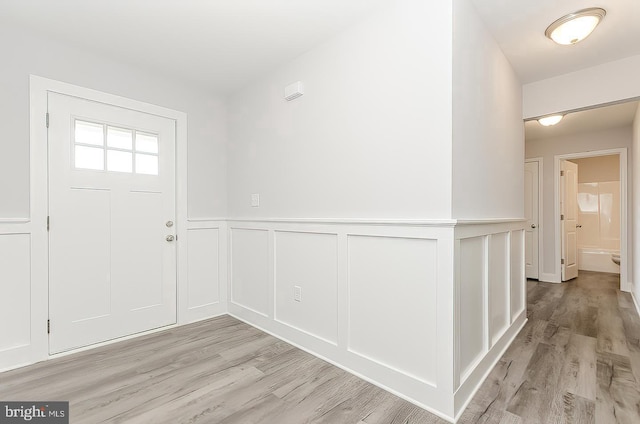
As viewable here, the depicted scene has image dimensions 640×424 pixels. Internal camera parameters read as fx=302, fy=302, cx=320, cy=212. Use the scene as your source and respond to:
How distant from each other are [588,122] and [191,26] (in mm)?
5087

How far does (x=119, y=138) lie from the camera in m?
2.65

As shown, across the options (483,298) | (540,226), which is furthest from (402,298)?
(540,226)

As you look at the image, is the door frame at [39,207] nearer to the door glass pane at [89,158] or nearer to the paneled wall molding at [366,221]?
the door glass pane at [89,158]

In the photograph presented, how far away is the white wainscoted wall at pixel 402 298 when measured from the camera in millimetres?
1652

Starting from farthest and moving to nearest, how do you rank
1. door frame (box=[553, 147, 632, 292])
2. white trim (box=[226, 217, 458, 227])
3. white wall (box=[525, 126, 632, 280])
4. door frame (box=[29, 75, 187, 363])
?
white wall (box=[525, 126, 632, 280]) → door frame (box=[553, 147, 632, 292]) → door frame (box=[29, 75, 187, 363]) → white trim (box=[226, 217, 458, 227])

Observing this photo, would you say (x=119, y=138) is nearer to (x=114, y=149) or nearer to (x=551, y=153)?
(x=114, y=149)

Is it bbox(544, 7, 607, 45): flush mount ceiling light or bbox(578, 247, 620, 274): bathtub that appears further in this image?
bbox(578, 247, 620, 274): bathtub

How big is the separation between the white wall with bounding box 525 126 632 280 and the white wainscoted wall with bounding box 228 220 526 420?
2.76 metres

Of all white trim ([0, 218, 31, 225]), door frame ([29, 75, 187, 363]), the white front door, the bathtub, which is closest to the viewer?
white trim ([0, 218, 31, 225])

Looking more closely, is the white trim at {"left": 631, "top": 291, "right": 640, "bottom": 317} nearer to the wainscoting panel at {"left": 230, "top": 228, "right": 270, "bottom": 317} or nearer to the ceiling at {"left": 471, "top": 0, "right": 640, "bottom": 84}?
the ceiling at {"left": 471, "top": 0, "right": 640, "bottom": 84}

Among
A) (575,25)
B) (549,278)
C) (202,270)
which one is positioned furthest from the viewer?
(549,278)

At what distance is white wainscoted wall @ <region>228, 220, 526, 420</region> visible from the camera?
1.65 m

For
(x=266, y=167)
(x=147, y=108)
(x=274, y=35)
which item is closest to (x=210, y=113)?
(x=147, y=108)

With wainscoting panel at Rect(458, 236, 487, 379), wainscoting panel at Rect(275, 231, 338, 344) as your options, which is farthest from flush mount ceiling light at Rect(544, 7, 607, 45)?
wainscoting panel at Rect(275, 231, 338, 344)
